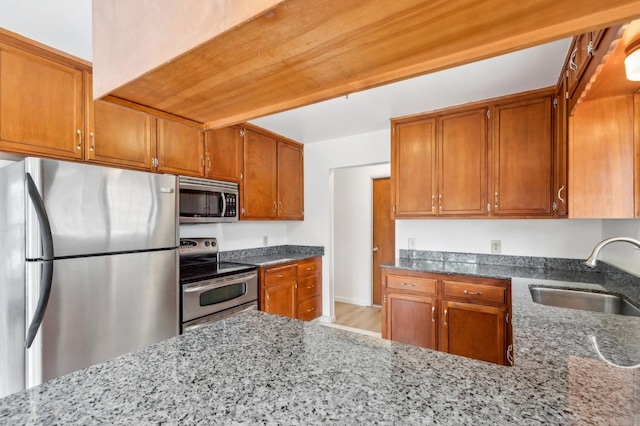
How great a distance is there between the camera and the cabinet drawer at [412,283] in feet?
8.38

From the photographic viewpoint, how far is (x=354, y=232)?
15.7 feet

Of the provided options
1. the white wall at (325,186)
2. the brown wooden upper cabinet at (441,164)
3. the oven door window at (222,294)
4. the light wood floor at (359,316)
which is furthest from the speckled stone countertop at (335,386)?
the light wood floor at (359,316)

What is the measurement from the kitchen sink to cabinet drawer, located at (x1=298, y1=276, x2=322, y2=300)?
229 cm

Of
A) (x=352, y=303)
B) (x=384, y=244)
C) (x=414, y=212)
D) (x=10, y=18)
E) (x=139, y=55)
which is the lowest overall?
A: (x=352, y=303)

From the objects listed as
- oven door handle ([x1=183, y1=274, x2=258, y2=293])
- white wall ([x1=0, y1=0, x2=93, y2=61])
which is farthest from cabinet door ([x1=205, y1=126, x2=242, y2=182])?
white wall ([x1=0, y1=0, x2=93, y2=61])

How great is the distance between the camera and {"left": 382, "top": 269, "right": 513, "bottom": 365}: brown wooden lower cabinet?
2.25 metres

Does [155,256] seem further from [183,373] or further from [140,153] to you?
[183,373]

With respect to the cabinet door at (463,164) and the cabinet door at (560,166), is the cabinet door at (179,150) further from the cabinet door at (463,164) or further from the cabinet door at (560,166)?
the cabinet door at (560,166)

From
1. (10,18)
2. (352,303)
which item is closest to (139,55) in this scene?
(10,18)

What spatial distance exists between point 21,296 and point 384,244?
4.03 m

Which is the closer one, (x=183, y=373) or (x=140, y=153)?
(x=183, y=373)

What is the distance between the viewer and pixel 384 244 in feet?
15.3

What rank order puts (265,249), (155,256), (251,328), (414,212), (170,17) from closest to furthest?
(170,17) < (251,328) < (155,256) < (414,212) < (265,249)

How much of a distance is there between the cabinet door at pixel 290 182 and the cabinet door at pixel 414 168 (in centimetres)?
136
